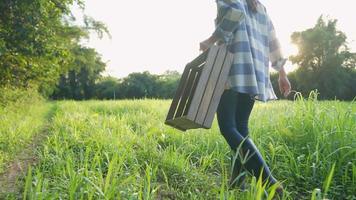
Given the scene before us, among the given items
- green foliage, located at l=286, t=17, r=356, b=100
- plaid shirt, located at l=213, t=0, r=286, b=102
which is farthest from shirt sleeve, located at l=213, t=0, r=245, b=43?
green foliage, located at l=286, t=17, r=356, b=100

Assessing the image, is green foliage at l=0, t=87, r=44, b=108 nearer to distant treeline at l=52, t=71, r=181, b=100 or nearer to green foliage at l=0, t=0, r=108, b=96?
green foliage at l=0, t=0, r=108, b=96

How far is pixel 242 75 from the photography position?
241 centimetres

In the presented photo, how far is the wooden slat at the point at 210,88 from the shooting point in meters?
2.34

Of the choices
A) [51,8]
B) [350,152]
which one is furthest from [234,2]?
[51,8]

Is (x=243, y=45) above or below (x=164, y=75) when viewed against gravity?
below

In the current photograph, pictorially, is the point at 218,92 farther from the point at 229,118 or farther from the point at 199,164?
the point at 199,164

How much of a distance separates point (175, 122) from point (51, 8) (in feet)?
20.6

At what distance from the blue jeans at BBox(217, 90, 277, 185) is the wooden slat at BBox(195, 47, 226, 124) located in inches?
5.7

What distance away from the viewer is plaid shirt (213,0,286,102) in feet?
7.79

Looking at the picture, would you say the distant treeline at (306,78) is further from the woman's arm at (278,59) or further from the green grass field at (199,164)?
the woman's arm at (278,59)

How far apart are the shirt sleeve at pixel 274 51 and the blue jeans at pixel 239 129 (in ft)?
1.59

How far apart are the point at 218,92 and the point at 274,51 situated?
804 mm

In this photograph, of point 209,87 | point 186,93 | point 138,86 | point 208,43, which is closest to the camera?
point 209,87

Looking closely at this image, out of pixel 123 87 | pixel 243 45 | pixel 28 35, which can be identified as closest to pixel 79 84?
pixel 123 87
